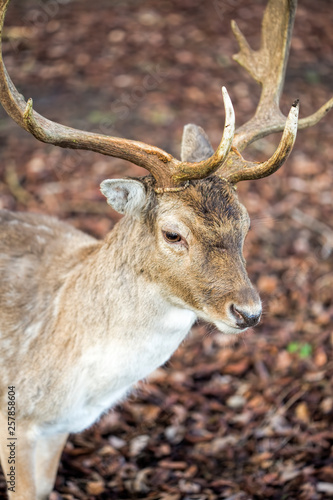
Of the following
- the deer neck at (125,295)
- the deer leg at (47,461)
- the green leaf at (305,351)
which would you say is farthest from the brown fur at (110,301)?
the green leaf at (305,351)

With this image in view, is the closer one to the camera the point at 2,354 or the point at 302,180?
the point at 2,354

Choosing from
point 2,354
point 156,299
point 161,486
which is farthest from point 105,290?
point 161,486

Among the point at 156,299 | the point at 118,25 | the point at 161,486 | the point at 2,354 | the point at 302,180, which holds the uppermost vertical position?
the point at 118,25

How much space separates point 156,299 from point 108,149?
91cm

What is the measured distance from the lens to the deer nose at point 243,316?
10.4 feet

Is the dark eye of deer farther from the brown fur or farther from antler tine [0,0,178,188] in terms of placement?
antler tine [0,0,178,188]

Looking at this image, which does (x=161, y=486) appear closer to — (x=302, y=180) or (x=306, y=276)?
(x=306, y=276)

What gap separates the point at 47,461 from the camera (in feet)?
14.7

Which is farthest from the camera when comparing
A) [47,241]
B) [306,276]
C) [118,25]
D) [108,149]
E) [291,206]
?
[118,25]

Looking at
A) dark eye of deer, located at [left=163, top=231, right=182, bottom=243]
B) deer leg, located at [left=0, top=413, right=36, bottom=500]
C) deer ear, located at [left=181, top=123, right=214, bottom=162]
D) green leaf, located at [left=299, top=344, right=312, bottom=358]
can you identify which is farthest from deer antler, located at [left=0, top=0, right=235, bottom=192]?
green leaf, located at [left=299, top=344, right=312, bottom=358]

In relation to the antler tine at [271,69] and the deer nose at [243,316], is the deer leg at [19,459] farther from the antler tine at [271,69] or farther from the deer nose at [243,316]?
the antler tine at [271,69]

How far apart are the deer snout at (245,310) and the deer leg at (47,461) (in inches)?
77.7

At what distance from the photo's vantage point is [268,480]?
4.64 metres

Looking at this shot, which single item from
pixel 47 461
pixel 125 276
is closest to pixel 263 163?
pixel 125 276
